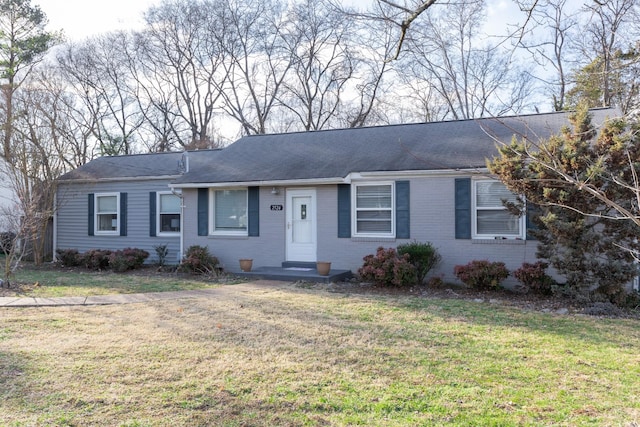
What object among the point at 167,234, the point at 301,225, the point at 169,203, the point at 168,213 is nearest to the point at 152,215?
the point at 168,213

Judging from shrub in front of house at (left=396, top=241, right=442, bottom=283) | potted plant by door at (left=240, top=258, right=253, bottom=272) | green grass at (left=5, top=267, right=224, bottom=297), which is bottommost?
green grass at (left=5, top=267, right=224, bottom=297)

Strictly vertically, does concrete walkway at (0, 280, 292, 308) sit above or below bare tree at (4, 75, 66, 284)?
below

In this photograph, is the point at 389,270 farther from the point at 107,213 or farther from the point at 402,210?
the point at 107,213

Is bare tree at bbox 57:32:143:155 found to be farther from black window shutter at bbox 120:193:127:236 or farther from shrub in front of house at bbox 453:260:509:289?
shrub in front of house at bbox 453:260:509:289

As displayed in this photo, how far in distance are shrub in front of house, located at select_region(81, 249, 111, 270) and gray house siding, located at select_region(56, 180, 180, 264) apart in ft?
3.85

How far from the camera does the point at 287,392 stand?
4.23 metres

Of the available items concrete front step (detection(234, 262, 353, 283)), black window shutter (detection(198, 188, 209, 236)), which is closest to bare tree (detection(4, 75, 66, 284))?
black window shutter (detection(198, 188, 209, 236))

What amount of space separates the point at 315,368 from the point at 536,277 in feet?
20.0

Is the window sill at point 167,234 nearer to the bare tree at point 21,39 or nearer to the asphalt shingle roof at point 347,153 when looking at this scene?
the asphalt shingle roof at point 347,153

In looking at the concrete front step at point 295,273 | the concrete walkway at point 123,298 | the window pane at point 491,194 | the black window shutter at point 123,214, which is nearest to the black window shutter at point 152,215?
the black window shutter at point 123,214

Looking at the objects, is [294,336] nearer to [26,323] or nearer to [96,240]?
[26,323]

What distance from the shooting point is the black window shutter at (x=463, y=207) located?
35.4 feet

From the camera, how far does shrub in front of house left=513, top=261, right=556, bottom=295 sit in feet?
30.5

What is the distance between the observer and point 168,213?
15.1 metres
